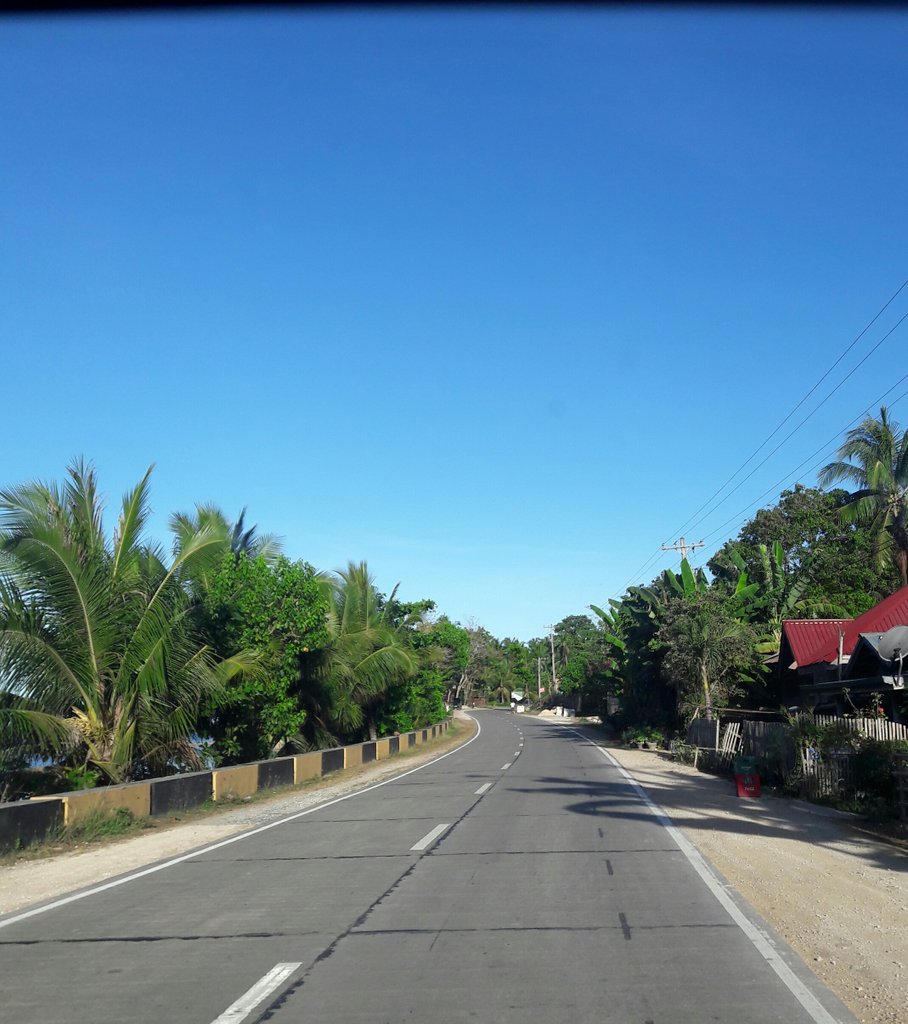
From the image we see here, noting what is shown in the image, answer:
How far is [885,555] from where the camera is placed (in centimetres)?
4034

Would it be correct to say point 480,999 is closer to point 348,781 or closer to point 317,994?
point 317,994

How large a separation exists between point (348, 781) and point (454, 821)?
1167 centimetres

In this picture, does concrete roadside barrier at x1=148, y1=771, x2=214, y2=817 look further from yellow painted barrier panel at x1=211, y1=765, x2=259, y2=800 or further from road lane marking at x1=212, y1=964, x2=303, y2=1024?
road lane marking at x1=212, y1=964, x2=303, y2=1024

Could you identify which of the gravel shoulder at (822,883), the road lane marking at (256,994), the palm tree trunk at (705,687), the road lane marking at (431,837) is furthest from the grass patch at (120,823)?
the palm tree trunk at (705,687)

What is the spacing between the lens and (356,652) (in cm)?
3381

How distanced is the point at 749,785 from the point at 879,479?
802 inches

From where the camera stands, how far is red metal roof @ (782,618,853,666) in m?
30.7

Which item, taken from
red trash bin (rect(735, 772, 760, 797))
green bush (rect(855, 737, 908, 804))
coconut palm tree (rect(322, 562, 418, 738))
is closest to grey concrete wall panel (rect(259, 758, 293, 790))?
coconut palm tree (rect(322, 562, 418, 738))

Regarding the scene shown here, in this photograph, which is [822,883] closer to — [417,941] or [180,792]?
[417,941]

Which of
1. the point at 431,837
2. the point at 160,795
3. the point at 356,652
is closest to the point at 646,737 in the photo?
the point at 356,652

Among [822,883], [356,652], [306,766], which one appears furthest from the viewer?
[356,652]

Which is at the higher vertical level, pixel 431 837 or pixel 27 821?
pixel 27 821

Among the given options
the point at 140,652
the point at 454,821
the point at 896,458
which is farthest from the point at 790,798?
the point at 896,458

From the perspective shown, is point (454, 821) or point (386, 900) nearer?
point (386, 900)
